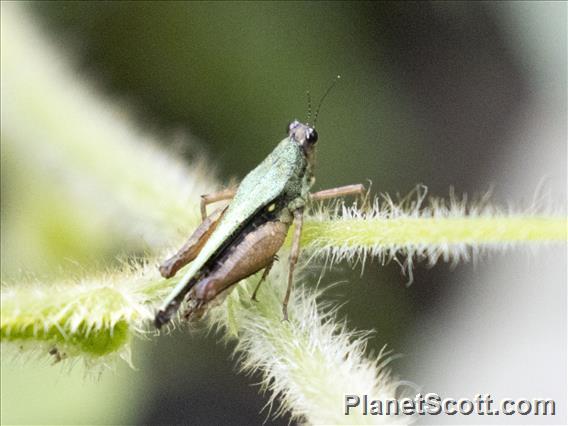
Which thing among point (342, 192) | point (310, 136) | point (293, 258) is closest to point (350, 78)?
point (310, 136)

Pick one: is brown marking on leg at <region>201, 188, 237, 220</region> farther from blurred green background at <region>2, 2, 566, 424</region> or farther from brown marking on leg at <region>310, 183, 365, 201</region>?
blurred green background at <region>2, 2, 566, 424</region>

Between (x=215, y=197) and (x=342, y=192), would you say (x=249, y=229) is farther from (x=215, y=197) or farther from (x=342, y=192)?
(x=342, y=192)

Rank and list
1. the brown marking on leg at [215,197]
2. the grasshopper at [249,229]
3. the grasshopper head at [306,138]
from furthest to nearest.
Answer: the grasshopper head at [306,138] → the brown marking on leg at [215,197] → the grasshopper at [249,229]

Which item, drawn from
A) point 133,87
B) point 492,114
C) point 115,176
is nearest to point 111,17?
point 133,87

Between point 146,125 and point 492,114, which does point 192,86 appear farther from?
point 492,114

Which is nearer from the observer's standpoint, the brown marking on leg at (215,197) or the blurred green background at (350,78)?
the brown marking on leg at (215,197)

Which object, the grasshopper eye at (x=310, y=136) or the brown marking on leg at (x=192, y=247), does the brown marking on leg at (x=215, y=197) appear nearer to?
the brown marking on leg at (x=192, y=247)

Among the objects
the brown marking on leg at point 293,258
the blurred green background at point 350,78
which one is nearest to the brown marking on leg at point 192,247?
the brown marking on leg at point 293,258
